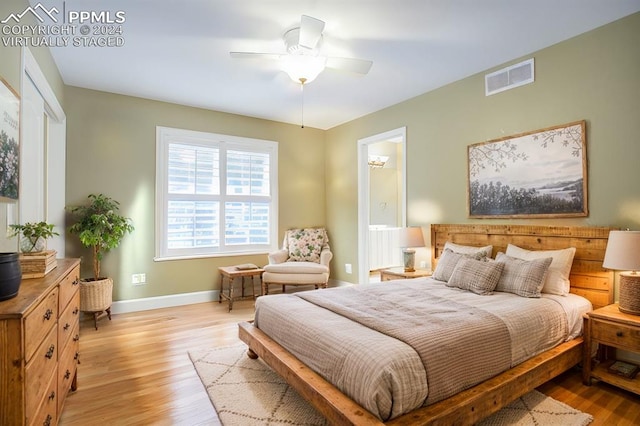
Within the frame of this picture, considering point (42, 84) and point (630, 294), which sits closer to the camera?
point (630, 294)

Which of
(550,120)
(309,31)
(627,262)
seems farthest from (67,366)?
(550,120)

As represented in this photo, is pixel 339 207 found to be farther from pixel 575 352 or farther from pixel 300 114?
pixel 575 352

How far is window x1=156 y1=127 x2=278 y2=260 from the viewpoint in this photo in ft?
14.8

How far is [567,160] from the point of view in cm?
293

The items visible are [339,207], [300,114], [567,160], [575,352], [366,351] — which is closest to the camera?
[366,351]

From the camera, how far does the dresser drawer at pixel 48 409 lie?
1.39m

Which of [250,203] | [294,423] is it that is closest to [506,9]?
[294,423]

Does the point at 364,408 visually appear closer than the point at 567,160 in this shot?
Yes

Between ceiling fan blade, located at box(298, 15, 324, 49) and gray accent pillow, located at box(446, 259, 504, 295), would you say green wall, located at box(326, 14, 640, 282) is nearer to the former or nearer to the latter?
gray accent pillow, located at box(446, 259, 504, 295)

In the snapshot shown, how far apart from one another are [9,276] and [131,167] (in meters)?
3.27

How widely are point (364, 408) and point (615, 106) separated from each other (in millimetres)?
2970

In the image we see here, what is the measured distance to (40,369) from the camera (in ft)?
4.80

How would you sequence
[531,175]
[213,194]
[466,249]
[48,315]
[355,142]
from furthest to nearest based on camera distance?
[355,142], [213,194], [466,249], [531,175], [48,315]

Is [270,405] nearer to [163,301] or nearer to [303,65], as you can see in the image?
[303,65]
